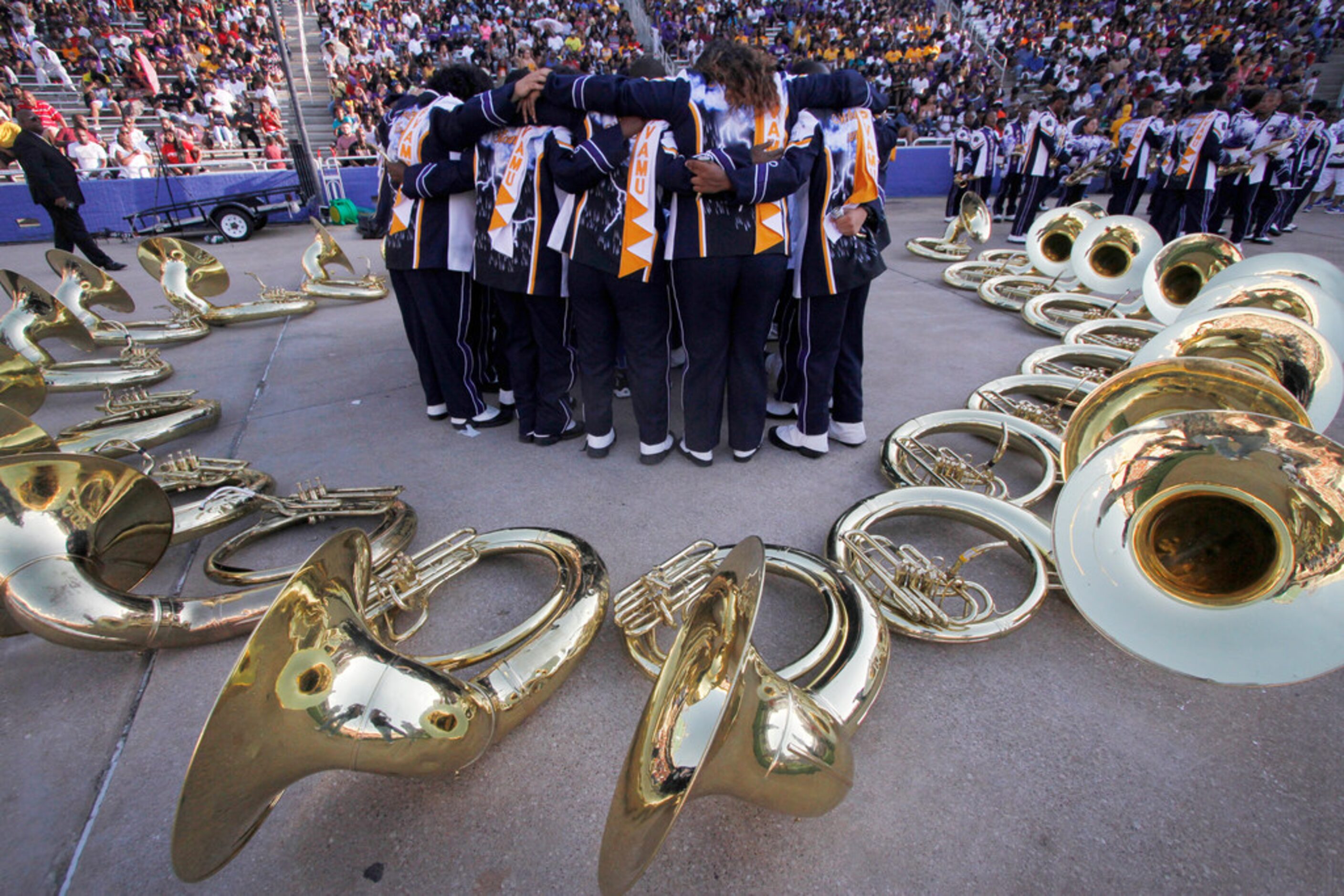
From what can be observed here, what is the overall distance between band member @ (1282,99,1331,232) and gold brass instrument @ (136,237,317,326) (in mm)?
11405

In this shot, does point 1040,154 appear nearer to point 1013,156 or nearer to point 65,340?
point 1013,156

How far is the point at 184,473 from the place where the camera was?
260 cm

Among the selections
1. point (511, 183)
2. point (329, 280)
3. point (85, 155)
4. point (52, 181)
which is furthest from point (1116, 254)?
point (85, 155)

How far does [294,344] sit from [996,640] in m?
5.22

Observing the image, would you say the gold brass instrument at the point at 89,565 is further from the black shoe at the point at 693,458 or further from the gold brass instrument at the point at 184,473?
the black shoe at the point at 693,458

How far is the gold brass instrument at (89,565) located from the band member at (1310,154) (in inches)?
436

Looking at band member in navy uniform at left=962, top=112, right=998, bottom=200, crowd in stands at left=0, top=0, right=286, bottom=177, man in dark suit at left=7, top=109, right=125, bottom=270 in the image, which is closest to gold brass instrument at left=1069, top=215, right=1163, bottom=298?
band member in navy uniform at left=962, top=112, right=998, bottom=200

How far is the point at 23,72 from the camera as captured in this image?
14.5 meters

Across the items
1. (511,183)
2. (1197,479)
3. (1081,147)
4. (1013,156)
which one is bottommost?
(1197,479)

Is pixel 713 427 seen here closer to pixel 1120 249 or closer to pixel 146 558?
pixel 146 558

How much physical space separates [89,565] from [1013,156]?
1128 centimetres

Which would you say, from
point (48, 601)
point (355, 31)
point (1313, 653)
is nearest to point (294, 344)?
point (48, 601)

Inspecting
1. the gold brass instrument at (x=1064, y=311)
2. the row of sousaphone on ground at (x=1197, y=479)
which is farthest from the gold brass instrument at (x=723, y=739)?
the gold brass instrument at (x=1064, y=311)

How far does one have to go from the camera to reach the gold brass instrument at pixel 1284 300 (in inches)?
108
